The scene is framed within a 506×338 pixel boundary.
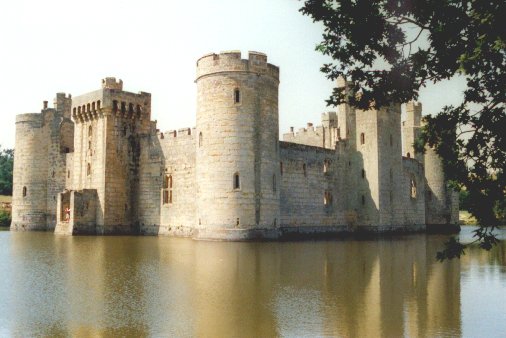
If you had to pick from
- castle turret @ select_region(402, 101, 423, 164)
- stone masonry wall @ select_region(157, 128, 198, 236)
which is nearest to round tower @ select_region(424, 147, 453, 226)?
castle turret @ select_region(402, 101, 423, 164)

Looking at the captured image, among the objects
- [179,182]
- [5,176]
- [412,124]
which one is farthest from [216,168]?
[5,176]

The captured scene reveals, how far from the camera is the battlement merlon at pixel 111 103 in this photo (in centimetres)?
3328

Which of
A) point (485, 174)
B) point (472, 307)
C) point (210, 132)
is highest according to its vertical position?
point (210, 132)

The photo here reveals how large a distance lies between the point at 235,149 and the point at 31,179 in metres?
21.6

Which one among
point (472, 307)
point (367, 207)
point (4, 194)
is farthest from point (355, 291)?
point (4, 194)

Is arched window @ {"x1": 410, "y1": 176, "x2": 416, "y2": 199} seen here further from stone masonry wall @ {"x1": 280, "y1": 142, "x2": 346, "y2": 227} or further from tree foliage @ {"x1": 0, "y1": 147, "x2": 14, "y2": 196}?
tree foliage @ {"x1": 0, "y1": 147, "x2": 14, "y2": 196}

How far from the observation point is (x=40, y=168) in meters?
40.8

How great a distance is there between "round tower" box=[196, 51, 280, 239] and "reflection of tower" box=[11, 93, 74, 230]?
57.5 ft

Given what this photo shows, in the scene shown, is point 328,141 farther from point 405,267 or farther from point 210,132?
point 405,267

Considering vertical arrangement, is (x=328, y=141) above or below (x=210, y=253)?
above

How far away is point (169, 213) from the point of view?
32.7 m

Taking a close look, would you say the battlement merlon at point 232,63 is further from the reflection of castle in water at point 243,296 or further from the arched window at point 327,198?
the reflection of castle in water at point 243,296

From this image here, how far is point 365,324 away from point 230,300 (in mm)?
2987

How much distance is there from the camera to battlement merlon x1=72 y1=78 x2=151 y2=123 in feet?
109
